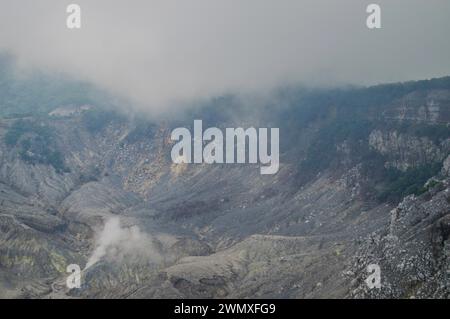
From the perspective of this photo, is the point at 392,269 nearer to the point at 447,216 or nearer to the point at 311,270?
the point at 447,216
